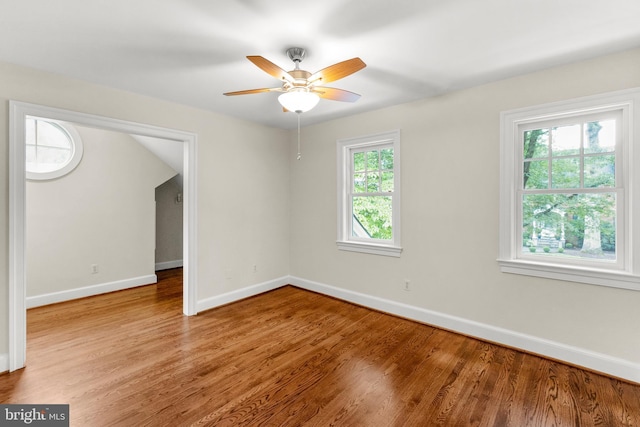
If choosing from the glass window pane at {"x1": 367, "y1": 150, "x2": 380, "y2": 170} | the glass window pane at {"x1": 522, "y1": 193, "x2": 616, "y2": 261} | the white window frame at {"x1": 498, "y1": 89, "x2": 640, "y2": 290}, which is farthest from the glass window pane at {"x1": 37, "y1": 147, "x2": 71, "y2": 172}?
the glass window pane at {"x1": 522, "y1": 193, "x2": 616, "y2": 261}

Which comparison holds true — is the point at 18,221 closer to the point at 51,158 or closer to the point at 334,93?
the point at 51,158

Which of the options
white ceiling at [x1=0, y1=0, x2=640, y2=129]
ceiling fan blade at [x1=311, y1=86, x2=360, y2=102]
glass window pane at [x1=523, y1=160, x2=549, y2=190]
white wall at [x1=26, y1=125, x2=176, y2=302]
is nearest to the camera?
white ceiling at [x1=0, y1=0, x2=640, y2=129]

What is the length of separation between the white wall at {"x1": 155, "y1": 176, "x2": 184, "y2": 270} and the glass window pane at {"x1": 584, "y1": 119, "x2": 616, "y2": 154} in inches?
239

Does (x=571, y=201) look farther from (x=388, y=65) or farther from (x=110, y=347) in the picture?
(x=110, y=347)

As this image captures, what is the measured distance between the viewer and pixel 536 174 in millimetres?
2684

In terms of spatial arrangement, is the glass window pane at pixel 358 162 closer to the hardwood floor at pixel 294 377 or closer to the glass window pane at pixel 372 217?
the glass window pane at pixel 372 217

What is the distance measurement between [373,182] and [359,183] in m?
0.23

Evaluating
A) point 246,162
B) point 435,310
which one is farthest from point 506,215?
point 246,162

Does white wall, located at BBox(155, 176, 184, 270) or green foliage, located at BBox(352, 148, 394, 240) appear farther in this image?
white wall, located at BBox(155, 176, 184, 270)

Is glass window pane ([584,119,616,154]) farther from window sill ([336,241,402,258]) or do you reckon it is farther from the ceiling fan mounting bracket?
the ceiling fan mounting bracket

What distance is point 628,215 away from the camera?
2262 mm

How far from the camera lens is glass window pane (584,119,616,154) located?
236 cm

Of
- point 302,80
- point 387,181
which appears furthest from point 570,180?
point 302,80

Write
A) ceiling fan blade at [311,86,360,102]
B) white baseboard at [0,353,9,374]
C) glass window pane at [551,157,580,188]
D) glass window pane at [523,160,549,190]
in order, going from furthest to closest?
glass window pane at [523,160,549,190] → glass window pane at [551,157,580,188] → white baseboard at [0,353,9,374] → ceiling fan blade at [311,86,360,102]
